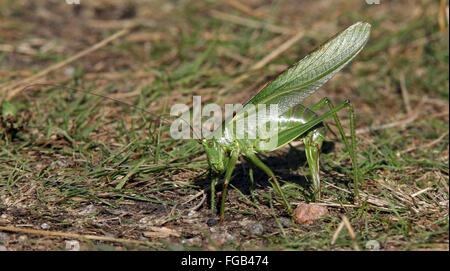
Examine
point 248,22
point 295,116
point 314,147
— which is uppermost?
point 248,22

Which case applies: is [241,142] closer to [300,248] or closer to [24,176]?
[300,248]

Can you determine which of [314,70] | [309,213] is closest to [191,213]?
[309,213]

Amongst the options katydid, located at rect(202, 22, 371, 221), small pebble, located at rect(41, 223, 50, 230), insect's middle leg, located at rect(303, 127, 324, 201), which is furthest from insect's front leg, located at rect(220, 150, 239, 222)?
Result: small pebble, located at rect(41, 223, 50, 230)

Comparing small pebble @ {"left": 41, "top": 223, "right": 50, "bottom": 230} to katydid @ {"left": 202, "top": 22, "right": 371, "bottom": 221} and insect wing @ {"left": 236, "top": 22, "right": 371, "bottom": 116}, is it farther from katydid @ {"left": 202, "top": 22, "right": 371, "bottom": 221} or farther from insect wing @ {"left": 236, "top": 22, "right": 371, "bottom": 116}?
insect wing @ {"left": 236, "top": 22, "right": 371, "bottom": 116}

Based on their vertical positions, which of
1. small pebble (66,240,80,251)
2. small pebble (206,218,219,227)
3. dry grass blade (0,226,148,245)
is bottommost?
small pebble (66,240,80,251)

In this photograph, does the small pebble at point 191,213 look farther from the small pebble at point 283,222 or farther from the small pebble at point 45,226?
the small pebble at point 45,226

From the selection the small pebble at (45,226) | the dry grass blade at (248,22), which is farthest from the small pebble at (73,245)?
the dry grass blade at (248,22)

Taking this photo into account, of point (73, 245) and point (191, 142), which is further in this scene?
point (191, 142)

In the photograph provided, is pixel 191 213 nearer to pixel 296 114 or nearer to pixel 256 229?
pixel 256 229

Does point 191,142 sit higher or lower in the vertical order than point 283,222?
higher

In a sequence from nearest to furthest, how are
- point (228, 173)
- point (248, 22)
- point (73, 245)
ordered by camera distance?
point (73, 245), point (228, 173), point (248, 22)
